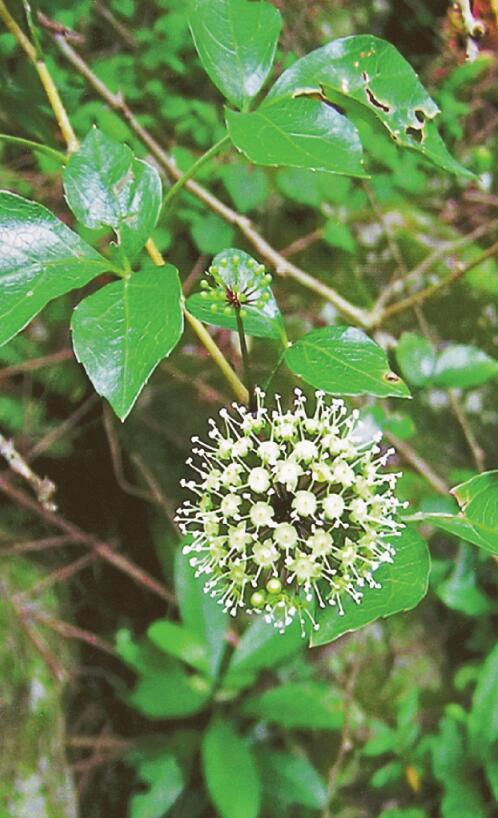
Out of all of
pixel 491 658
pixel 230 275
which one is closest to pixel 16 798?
pixel 491 658

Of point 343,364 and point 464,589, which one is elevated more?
point 343,364

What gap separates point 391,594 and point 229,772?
1093 millimetres

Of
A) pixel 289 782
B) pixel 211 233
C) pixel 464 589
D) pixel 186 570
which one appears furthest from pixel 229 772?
pixel 211 233

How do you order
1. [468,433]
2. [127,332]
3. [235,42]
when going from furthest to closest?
[468,433] < [235,42] < [127,332]

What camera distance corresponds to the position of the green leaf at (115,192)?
81 centimetres

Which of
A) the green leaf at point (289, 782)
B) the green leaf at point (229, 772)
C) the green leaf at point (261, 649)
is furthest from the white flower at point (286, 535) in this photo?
the green leaf at point (289, 782)

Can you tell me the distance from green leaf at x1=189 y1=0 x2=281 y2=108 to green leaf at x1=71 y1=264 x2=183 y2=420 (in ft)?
0.91

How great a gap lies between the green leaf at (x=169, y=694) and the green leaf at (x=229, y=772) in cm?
8

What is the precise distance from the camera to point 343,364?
2.52 feet

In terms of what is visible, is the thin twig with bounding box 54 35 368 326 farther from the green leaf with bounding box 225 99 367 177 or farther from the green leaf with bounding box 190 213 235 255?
the green leaf with bounding box 225 99 367 177

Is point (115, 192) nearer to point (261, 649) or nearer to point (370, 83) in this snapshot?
point (370, 83)

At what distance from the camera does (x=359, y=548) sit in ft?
2.74

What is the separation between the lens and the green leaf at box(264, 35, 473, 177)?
35.6 inches

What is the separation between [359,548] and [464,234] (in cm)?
178
